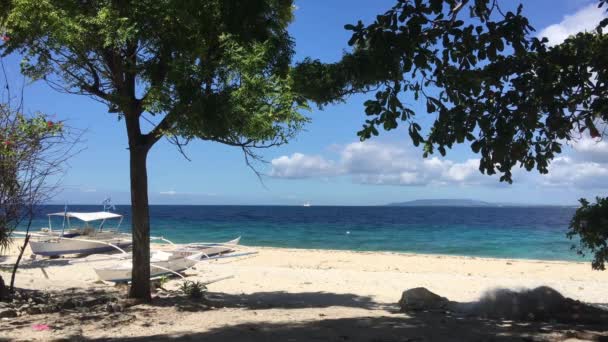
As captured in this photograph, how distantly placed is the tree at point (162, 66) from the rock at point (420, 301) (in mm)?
3166

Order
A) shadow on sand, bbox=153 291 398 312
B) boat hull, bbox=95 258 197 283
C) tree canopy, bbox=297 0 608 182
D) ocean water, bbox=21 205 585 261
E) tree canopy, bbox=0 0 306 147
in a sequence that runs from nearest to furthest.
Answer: tree canopy, bbox=297 0 608 182
tree canopy, bbox=0 0 306 147
shadow on sand, bbox=153 291 398 312
boat hull, bbox=95 258 197 283
ocean water, bbox=21 205 585 261

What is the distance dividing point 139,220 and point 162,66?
7.87 feet

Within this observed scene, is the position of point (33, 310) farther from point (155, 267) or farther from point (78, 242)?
point (78, 242)

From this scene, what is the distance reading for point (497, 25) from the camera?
4.20m

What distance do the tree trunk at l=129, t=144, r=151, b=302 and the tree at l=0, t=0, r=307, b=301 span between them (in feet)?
0.05

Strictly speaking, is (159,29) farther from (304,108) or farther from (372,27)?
(372,27)

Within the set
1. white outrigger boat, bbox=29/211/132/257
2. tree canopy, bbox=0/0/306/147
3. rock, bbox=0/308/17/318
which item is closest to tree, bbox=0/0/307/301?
tree canopy, bbox=0/0/306/147

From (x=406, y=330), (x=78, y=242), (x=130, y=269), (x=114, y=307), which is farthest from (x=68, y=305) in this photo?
(x=78, y=242)

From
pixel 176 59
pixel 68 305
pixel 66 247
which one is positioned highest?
pixel 176 59

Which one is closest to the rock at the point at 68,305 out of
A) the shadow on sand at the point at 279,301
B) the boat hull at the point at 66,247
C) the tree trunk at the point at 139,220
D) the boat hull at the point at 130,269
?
the tree trunk at the point at 139,220

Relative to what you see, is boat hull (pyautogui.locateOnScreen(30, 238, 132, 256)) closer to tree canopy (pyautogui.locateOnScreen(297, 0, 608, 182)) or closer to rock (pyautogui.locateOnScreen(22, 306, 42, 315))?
rock (pyautogui.locateOnScreen(22, 306, 42, 315))

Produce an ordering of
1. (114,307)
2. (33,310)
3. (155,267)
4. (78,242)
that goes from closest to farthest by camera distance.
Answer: (33,310) < (114,307) < (155,267) < (78,242)

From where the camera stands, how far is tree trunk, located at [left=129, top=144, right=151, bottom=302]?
25.3 ft

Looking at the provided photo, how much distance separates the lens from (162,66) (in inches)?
297
